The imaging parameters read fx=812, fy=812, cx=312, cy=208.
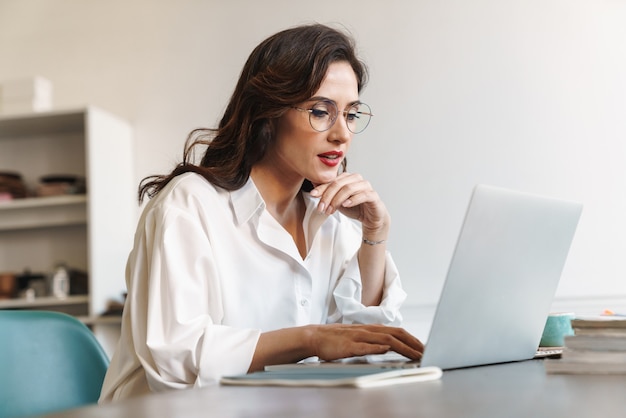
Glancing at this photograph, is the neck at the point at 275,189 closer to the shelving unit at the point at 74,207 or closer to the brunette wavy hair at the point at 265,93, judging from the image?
the brunette wavy hair at the point at 265,93

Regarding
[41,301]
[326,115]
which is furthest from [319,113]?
[41,301]

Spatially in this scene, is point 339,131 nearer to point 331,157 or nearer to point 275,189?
point 331,157

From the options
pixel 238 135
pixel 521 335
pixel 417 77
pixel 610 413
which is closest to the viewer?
pixel 610 413

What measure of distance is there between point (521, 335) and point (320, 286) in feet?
2.15

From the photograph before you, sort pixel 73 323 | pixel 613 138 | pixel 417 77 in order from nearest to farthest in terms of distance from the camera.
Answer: pixel 73 323 < pixel 613 138 < pixel 417 77

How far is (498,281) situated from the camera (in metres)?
1.14

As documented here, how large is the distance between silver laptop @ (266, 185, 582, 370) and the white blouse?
24cm

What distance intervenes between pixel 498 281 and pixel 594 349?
0.15m

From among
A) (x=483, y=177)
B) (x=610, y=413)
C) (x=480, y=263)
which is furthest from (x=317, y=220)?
(x=483, y=177)

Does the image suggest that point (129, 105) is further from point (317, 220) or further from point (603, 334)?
point (603, 334)

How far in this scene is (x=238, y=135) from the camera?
1840 millimetres

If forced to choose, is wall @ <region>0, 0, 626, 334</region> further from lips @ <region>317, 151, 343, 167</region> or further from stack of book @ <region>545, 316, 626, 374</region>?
stack of book @ <region>545, 316, 626, 374</region>

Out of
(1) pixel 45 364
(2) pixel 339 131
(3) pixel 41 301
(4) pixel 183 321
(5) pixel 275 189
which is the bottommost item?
(3) pixel 41 301

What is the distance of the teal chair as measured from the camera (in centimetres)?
140
